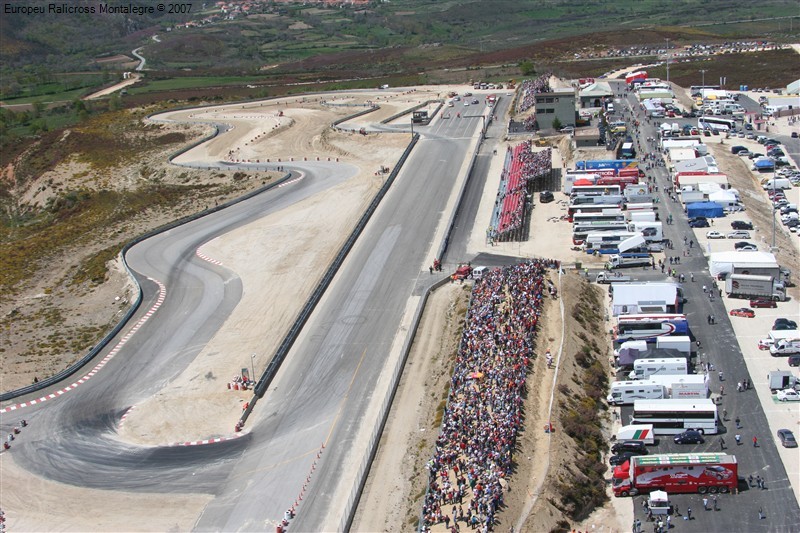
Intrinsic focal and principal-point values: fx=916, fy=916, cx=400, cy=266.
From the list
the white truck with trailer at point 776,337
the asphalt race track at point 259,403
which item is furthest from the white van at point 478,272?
the white truck with trailer at point 776,337

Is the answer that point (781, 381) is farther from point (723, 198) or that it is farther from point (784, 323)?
point (723, 198)

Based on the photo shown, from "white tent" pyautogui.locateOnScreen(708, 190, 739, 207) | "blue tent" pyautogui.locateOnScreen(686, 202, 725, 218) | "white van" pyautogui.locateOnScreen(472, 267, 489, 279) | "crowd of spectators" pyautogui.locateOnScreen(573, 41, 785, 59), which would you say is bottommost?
"white van" pyautogui.locateOnScreen(472, 267, 489, 279)

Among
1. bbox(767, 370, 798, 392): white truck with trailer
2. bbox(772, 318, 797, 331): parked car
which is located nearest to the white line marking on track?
bbox(767, 370, 798, 392): white truck with trailer

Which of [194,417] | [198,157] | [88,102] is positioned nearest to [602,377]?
[194,417]

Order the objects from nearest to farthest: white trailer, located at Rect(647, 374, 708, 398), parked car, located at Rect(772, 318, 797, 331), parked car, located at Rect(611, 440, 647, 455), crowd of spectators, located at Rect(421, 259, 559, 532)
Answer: crowd of spectators, located at Rect(421, 259, 559, 532) → parked car, located at Rect(611, 440, 647, 455) → white trailer, located at Rect(647, 374, 708, 398) → parked car, located at Rect(772, 318, 797, 331)

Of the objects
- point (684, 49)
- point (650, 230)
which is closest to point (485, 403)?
point (650, 230)

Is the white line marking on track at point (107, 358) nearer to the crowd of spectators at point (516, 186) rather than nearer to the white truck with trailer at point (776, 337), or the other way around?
the crowd of spectators at point (516, 186)

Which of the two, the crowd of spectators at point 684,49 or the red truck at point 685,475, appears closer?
the red truck at point 685,475

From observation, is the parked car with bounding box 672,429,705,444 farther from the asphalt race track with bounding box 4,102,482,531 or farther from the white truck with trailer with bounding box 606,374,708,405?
the asphalt race track with bounding box 4,102,482,531
